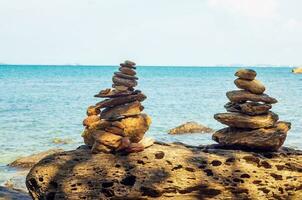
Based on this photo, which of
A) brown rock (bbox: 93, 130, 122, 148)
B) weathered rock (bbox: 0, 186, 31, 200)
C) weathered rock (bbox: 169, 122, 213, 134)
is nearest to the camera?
brown rock (bbox: 93, 130, 122, 148)

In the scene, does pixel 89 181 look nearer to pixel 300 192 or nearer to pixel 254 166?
pixel 254 166

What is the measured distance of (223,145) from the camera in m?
13.6

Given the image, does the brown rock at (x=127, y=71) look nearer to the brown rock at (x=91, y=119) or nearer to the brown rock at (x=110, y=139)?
the brown rock at (x=91, y=119)

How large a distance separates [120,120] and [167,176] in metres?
1.90

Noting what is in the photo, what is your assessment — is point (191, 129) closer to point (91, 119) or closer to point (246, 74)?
point (246, 74)

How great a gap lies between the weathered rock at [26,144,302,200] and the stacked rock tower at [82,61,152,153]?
0.31 meters

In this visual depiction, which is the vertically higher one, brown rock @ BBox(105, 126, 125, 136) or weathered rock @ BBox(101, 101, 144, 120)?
weathered rock @ BBox(101, 101, 144, 120)

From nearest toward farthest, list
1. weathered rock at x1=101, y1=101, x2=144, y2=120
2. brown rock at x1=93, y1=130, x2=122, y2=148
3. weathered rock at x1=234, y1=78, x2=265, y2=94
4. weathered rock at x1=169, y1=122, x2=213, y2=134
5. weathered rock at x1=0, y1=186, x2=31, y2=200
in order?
brown rock at x1=93, y1=130, x2=122, y2=148 → weathered rock at x1=101, y1=101, x2=144, y2=120 → weathered rock at x1=234, y1=78, x2=265, y2=94 → weathered rock at x1=0, y1=186, x2=31, y2=200 → weathered rock at x1=169, y1=122, x2=213, y2=134

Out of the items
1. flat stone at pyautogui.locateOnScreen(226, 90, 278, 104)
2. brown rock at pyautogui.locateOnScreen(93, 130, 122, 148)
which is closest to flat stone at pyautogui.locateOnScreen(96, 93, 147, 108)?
brown rock at pyautogui.locateOnScreen(93, 130, 122, 148)

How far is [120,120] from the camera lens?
12.8m

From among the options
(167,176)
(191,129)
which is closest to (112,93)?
(167,176)

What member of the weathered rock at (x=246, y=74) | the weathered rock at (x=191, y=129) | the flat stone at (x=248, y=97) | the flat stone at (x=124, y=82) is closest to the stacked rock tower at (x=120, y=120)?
the flat stone at (x=124, y=82)

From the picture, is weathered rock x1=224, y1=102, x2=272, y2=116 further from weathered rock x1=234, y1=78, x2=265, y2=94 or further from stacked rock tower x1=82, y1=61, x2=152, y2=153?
stacked rock tower x1=82, y1=61, x2=152, y2=153

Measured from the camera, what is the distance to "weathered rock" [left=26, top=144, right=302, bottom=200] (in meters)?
11.9
